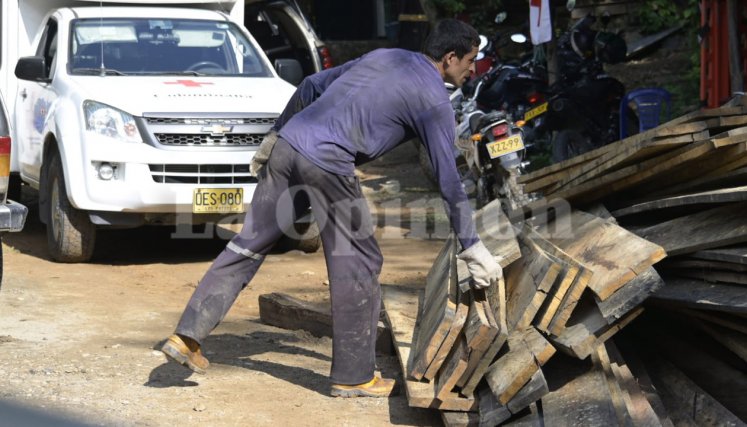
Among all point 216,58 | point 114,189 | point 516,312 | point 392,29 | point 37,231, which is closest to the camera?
point 516,312

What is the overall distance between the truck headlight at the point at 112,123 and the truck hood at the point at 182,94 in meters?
0.05

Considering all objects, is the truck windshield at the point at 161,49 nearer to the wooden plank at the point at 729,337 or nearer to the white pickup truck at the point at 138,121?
the white pickup truck at the point at 138,121

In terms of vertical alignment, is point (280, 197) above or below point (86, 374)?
above

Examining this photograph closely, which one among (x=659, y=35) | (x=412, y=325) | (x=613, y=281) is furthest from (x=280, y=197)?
(x=659, y=35)

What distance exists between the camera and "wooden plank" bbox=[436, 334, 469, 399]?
480 cm

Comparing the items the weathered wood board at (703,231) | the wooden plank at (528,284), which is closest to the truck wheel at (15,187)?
the wooden plank at (528,284)

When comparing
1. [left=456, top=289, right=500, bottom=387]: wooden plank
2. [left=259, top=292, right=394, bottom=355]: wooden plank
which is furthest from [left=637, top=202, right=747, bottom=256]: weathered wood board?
[left=259, top=292, right=394, bottom=355]: wooden plank

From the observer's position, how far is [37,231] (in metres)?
10.5

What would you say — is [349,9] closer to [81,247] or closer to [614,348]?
[81,247]

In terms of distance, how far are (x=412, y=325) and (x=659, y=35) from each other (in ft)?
37.9

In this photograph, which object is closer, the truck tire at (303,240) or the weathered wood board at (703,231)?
the weathered wood board at (703,231)

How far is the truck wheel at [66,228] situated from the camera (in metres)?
8.72

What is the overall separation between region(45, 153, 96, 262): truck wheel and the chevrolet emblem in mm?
1209

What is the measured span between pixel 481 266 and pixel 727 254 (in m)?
1.04
